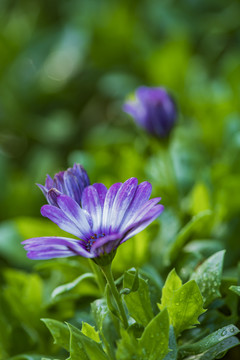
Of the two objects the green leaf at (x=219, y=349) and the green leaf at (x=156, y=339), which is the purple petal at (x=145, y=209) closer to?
the green leaf at (x=156, y=339)

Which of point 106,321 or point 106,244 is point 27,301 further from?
point 106,244

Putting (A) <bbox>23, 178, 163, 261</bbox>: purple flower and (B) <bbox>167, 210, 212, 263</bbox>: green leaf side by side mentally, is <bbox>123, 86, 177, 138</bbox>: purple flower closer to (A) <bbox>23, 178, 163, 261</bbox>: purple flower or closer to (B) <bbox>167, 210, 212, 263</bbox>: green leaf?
(B) <bbox>167, 210, 212, 263</bbox>: green leaf

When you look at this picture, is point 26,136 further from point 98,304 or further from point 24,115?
point 98,304

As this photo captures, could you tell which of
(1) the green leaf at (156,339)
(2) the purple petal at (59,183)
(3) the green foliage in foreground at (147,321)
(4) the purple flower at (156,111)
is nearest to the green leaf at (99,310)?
(3) the green foliage in foreground at (147,321)

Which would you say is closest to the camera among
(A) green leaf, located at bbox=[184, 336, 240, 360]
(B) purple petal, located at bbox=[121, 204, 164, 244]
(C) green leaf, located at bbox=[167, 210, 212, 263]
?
(B) purple petal, located at bbox=[121, 204, 164, 244]

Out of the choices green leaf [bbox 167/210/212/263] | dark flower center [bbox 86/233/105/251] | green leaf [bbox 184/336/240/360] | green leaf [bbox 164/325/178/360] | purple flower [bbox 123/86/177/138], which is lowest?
green leaf [bbox 184/336/240/360]

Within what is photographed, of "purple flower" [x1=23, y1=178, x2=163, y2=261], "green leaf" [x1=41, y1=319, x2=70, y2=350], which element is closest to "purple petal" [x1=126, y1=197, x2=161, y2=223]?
"purple flower" [x1=23, y1=178, x2=163, y2=261]

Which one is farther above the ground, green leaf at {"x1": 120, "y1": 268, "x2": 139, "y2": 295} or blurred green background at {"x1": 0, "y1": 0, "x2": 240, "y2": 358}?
blurred green background at {"x1": 0, "y1": 0, "x2": 240, "y2": 358}
